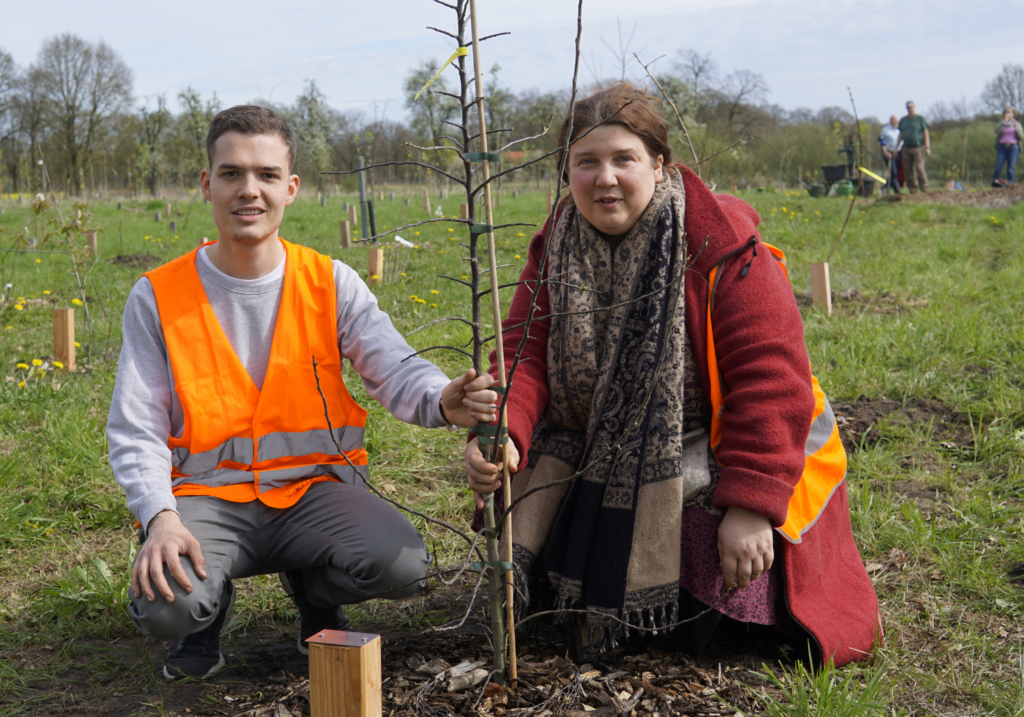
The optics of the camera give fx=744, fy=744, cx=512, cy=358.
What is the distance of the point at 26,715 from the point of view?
1785 mm

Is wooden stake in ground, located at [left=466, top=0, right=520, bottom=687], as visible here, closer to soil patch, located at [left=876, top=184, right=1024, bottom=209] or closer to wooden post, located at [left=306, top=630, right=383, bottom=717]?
wooden post, located at [left=306, top=630, right=383, bottom=717]

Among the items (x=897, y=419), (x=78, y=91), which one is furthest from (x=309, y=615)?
(x=78, y=91)

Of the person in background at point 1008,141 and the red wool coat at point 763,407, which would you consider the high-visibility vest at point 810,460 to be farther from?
the person in background at point 1008,141

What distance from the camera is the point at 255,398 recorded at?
1.88 metres

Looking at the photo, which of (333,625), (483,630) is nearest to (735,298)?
(483,630)

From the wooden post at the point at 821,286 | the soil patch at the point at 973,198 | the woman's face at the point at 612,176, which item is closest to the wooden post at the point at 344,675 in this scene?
the woman's face at the point at 612,176

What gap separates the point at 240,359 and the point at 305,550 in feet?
1.67

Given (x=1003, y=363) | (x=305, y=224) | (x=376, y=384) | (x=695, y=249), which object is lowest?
(x=1003, y=363)

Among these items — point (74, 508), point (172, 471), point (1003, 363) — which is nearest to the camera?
point (172, 471)

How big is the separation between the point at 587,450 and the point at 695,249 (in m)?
0.59

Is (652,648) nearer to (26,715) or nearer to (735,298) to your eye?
(735,298)

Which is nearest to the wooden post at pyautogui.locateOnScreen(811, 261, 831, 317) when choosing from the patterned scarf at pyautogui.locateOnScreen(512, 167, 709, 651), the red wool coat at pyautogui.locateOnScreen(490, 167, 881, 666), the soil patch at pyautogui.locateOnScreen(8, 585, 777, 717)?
the red wool coat at pyautogui.locateOnScreen(490, 167, 881, 666)

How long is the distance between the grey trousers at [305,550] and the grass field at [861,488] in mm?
265

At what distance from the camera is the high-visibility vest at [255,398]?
184 centimetres
